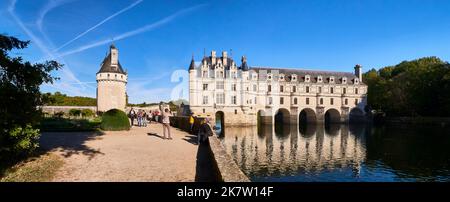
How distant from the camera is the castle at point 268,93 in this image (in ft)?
155

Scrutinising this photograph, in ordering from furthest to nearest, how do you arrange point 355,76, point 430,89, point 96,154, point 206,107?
point 355,76, point 430,89, point 206,107, point 96,154

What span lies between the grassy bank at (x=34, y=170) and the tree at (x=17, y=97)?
0.53 meters

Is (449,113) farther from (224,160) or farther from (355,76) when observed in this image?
(224,160)

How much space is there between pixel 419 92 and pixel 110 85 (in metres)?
52.4

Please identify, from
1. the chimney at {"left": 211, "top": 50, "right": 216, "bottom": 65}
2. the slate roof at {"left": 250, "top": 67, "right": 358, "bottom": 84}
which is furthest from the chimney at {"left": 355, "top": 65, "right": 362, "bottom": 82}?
the chimney at {"left": 211, "top": 50, "right": 216, "bottom": 65}

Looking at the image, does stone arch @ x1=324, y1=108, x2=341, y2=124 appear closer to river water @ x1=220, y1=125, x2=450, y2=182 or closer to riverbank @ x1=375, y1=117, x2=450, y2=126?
riverbank @ x1=375, y1=117, x2=450, y2=126

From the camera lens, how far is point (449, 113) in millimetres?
47062

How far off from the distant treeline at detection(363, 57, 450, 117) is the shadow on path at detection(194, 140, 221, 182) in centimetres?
4867

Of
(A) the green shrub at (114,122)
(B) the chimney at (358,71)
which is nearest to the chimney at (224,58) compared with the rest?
(B) the chimney at (358,71)

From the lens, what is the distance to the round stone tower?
4334cm

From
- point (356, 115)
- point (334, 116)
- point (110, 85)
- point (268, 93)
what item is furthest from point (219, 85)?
point (356, 115)

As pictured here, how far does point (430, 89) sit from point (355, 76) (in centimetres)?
1331

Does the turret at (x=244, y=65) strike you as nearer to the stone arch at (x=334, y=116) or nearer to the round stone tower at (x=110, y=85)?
the round stone tower at (x=110, y=85)

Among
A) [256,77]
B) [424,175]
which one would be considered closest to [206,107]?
[256,77]
